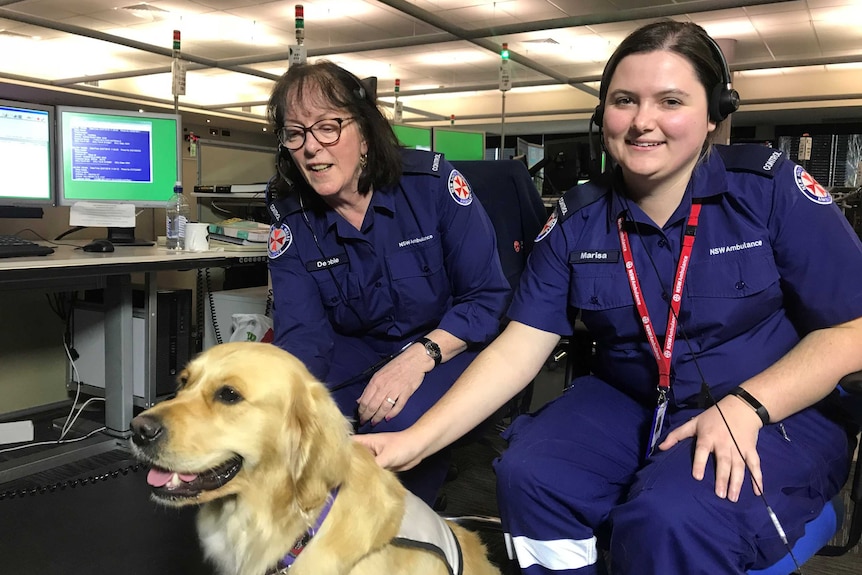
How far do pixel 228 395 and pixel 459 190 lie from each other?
0.92m

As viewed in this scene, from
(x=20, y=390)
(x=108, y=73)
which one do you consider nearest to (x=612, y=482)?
(x=20, y=390)

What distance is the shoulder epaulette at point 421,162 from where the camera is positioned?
71.1 inches

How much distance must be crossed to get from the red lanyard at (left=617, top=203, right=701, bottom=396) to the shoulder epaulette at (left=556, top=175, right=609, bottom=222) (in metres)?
0.18

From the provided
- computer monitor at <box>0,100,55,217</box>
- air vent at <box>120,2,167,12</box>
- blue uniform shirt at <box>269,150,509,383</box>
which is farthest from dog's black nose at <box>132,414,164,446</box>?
air vent at <box>120,2,167,12</box>

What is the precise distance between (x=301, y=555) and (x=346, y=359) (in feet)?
2.33

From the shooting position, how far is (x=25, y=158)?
2.62 metres

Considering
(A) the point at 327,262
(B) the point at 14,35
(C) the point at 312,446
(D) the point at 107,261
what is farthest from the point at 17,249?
(B) the point at 14,35

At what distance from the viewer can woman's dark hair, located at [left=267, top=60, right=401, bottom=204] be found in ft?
5.53

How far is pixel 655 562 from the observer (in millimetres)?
994

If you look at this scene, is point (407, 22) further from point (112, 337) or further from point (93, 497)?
point (93, 497)

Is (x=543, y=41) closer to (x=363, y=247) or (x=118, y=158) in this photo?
(x=118, y=158)

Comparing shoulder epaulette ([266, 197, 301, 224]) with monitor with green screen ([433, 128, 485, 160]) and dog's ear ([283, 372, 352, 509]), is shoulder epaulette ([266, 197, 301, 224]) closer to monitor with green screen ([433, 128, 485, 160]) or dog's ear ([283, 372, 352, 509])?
dog's ear ([283, 372, 352, 509])

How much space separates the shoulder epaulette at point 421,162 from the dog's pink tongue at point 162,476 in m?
1.00

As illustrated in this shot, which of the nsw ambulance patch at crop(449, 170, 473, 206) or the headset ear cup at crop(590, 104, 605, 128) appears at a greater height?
the headset ear cup at crop(590, 104, 605, 128)
